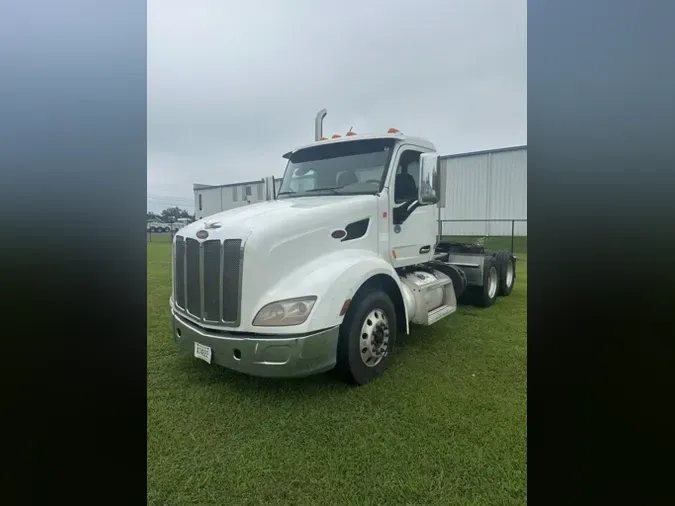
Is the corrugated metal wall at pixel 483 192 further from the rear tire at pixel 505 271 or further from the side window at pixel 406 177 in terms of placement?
the side window at pixel 406 177

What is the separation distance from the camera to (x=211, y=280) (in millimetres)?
2910

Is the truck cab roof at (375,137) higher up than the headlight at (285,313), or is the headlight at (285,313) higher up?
the truck cab roof at (375,137)

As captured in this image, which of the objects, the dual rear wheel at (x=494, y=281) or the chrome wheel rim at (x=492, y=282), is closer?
the dual rear wheel at (x=494, y=281)

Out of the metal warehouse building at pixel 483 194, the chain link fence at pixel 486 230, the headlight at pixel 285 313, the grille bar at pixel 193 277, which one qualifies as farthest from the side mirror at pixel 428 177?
the chain link fence at pixel 486 230

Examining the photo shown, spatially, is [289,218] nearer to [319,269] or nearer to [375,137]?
[319,269]

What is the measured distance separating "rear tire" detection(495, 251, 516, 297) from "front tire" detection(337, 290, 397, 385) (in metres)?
4.35

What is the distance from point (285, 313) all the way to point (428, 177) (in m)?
2.27

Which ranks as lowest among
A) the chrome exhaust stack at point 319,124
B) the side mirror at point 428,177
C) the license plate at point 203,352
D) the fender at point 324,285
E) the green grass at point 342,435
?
the green grass at point 342,435

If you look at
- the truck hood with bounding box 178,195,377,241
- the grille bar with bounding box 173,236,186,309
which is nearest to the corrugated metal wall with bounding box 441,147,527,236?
the truck hood with bounding box 178,195,377,241

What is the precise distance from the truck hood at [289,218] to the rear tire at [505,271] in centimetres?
439

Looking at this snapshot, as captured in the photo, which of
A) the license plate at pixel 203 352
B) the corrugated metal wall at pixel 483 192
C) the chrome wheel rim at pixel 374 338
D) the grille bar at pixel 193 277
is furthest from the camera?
the corrugated metal wall at pixel 483 192

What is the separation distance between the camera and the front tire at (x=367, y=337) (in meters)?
3.00

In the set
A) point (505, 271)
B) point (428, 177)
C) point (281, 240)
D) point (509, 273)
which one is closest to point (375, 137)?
point (428, 177)
